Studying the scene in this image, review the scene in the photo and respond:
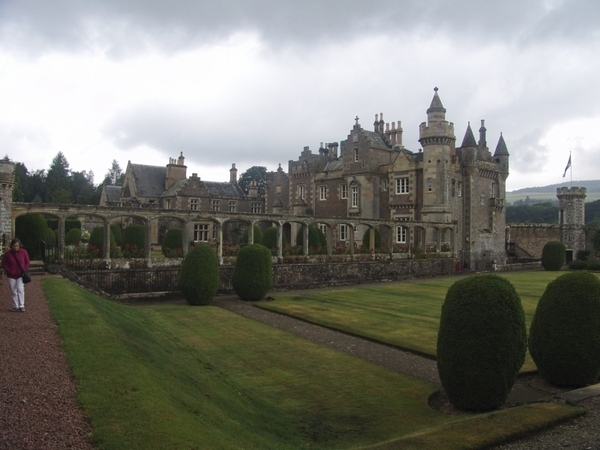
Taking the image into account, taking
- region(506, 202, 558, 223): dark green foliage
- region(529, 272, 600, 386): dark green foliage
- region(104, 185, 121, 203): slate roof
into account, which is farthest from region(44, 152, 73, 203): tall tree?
region(506, 202, 558, 223): dark green foliage

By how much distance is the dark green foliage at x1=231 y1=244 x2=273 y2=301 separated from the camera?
906 inches

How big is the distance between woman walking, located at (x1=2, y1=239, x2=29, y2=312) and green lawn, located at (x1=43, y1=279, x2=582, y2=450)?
920mm

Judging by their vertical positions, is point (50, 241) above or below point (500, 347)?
above

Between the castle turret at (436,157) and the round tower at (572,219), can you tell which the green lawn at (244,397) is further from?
the round tower at (572,219)

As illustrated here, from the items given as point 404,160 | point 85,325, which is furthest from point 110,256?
point 404,160

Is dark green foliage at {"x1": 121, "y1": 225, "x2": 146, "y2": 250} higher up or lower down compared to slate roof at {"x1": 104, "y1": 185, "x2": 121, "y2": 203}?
lower down

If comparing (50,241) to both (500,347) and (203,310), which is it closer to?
(203,310)

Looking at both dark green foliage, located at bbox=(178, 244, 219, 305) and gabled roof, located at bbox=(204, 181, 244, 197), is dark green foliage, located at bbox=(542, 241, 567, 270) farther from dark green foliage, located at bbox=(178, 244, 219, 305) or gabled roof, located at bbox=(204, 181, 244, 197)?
dark green foliage, located at bbox=(178, 244, 219, 305)

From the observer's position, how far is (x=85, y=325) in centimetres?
1031

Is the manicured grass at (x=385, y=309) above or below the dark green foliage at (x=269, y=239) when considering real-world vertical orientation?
below

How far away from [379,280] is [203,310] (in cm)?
1630

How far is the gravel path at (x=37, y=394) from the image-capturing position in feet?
17.0

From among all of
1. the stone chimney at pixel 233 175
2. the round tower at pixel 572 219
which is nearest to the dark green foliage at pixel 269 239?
the stone chimney at pixel 233 175

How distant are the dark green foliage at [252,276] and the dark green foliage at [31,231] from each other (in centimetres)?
1083
